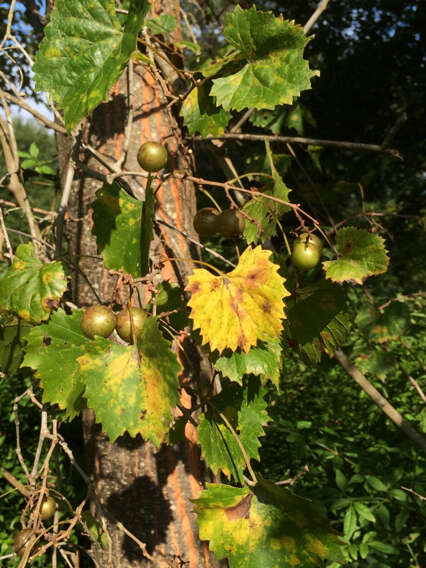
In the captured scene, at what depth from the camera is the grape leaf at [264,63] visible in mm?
970

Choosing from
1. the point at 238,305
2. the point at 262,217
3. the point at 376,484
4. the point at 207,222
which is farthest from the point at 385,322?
the point at 238,305

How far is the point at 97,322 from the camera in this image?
91cm

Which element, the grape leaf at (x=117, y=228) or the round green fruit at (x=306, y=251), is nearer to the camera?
the grape leaf at (x=117, y=228)

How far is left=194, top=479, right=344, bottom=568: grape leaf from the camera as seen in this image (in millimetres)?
918

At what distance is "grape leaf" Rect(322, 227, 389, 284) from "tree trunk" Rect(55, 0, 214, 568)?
39cm

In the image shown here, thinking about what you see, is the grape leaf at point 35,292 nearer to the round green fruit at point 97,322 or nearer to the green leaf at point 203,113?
the round green fruit at point 97,322

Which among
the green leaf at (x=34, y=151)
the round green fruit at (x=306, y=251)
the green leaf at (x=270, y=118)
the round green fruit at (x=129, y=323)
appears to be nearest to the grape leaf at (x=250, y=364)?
the round green fruit at (x=129, y=323)

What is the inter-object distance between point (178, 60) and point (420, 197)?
15.3ft

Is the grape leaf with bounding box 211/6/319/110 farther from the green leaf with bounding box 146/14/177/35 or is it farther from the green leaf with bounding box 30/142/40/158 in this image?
the green leaf with bounding box 30/142/40/158

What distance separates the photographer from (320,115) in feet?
16.0

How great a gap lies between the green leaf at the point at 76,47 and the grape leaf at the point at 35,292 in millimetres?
424

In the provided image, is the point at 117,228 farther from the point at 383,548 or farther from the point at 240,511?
the point at 383,548

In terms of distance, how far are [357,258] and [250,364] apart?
0.48m

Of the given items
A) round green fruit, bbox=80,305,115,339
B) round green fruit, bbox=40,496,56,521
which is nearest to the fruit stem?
round green fruit, bbox=80,305,115,339
